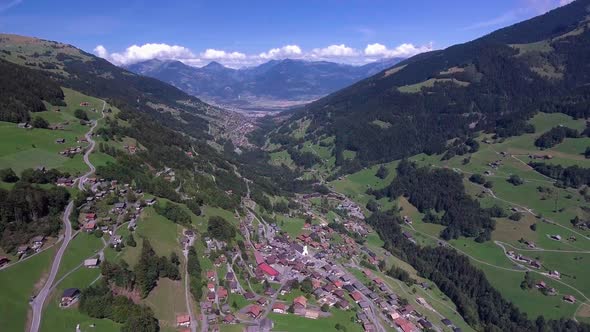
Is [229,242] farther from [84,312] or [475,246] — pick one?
[475,246]


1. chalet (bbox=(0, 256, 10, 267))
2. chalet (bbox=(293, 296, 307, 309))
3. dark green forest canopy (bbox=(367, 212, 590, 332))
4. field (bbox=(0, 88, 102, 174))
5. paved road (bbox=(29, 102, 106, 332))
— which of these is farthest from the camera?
dark green forest canopy (bbox=(367, 212, 590, 332))

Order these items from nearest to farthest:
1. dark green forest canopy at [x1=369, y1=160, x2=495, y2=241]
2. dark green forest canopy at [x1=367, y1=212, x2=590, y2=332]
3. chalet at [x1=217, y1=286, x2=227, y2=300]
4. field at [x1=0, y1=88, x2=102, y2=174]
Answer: chalet at [x1=217, y1=286, x2=227, y2=300], field at [x1=0, y1=88, x2=102, y2=174], dark green forest canopy at [x1=367, y1=212, x2=590, y2=332], dark green forest canopy at [x1=369, y1=160, x2=495, y2=241]

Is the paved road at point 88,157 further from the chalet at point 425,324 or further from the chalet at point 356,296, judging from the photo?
the chalet at point 425,324

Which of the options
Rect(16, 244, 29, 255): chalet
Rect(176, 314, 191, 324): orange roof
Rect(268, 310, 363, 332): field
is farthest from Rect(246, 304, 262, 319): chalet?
Rect(16, 244, 29, 255): chalet

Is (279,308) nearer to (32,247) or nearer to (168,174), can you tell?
(32,247)

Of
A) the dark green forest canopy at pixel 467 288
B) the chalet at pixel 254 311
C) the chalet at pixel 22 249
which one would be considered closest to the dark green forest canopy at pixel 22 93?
the chalet at pixel 22 249

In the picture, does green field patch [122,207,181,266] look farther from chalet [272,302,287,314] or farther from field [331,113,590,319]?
field [331,113,590,319]

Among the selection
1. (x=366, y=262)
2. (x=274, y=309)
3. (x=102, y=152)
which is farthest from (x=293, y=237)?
(x=102, y=152)
